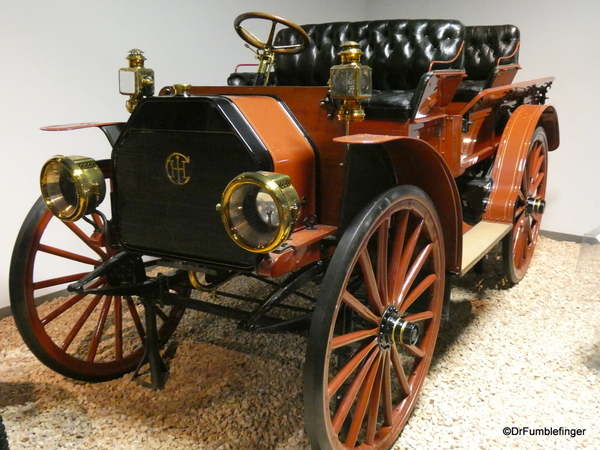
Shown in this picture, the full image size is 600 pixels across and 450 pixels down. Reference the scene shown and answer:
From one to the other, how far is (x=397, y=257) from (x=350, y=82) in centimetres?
60

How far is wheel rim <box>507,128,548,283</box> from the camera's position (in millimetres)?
3033

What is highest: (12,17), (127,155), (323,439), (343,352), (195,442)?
(12,17)

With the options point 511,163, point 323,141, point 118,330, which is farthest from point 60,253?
point 511,163

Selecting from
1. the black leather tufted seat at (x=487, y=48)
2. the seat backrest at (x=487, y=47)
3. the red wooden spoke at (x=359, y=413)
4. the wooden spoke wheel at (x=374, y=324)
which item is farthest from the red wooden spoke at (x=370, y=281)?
the seat backrest at (x=487, y=47)

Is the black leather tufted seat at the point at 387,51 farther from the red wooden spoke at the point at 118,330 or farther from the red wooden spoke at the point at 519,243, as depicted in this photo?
the red wooden spoke at the point at 118,330

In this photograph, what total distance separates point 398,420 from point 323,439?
518mm

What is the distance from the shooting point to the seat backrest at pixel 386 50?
2.77 meters

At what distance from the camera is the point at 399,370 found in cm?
181

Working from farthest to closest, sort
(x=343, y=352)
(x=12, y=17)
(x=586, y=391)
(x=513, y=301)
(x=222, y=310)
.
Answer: (x=513, y=301)
(x=12, y=17)
(x=586, y=391)
(x=222, y=310)
(x=343, y=352)

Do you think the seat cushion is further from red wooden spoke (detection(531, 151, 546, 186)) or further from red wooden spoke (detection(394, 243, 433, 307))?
red wooden spoke (detection(531, 151, 546, 186))

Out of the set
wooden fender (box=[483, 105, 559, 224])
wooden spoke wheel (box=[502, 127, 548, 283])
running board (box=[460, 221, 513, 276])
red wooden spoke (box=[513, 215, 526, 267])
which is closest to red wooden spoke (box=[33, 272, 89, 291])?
running board (box=[460, 221, 513, 276])

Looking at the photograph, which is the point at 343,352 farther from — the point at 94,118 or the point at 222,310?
the point at 94,118

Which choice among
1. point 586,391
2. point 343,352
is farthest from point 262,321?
point 586,391

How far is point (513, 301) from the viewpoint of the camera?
3.01 metres
